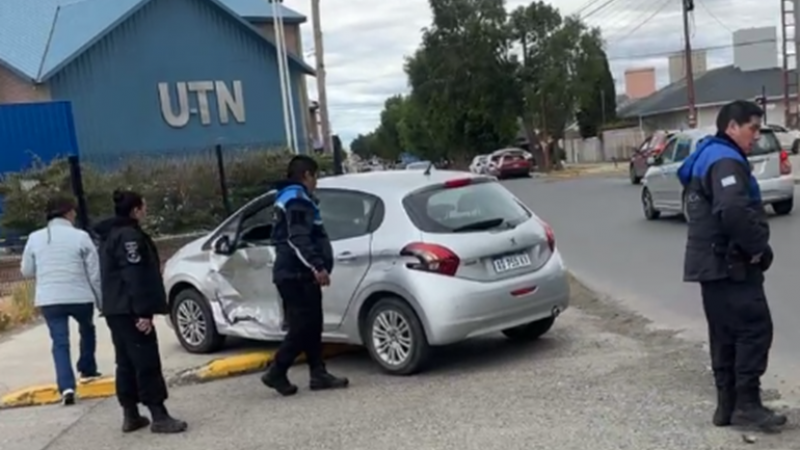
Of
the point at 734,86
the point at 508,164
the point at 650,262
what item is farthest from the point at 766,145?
the point at 734,86

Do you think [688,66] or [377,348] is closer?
[377,348]

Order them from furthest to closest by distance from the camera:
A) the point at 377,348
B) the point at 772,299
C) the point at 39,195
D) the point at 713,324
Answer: the point at 39,195, the point at 772,299, the point at 377,348, the point at 713,324

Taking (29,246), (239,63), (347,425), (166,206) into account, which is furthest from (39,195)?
(239,63)

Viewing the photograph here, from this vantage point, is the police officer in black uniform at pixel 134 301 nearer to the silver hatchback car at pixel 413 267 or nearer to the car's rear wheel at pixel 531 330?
the silver hatchback car at pixel 413 267

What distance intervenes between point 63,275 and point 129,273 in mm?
1367

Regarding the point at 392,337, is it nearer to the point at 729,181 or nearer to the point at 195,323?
the point at 195,323

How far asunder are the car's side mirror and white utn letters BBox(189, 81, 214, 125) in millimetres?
25549

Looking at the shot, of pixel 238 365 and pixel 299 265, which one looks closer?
pixel 299 265

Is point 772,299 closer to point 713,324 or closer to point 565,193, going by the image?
point 713,324

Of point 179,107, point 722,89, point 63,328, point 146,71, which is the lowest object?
point 63,328

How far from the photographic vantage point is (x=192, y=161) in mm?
17734

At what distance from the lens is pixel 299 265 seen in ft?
24.6

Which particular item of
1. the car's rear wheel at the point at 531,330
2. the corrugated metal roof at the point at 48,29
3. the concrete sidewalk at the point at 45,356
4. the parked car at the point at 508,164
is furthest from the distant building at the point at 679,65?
the car's rear wheel at the point at 531,330

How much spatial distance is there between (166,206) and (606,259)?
7413mm
